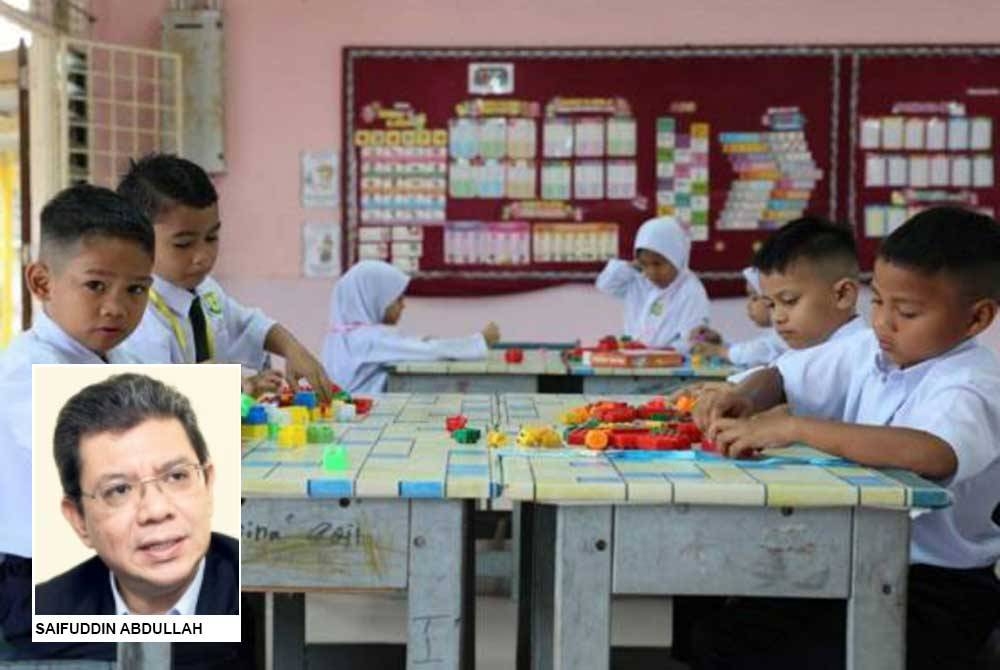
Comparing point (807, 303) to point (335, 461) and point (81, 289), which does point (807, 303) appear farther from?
point (81, 289)

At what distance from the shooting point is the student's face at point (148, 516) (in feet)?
1.83

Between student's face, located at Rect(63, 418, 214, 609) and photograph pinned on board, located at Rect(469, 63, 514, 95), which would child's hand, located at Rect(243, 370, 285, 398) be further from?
photograph pinned on board, located at Rect(469, 63, 514, 95)

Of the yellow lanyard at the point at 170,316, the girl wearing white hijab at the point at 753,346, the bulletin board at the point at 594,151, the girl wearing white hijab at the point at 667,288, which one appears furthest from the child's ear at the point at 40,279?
the bulletin board at the point at 594,151

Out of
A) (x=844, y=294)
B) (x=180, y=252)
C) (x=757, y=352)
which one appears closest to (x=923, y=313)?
(x=844, y=294)

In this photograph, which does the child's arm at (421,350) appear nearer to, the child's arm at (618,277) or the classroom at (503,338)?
the classroom at (503,338)

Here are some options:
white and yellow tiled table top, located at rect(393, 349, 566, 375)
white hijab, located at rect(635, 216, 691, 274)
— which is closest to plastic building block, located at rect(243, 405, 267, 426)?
white and yellow tiled table top, located at rect(393, 349, 566, 375)

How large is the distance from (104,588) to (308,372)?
1.72 metres

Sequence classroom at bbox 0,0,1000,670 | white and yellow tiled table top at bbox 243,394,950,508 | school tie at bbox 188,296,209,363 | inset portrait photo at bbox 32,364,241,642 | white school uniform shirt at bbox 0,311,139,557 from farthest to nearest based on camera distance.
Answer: school tie at bbox 188,296,209,363 < white and yellow tiled table top at bbox 243,394,950,508 < classroom at bbox 0,0,1000,670 < white school uniform shirt at bbox 0,311,139,557 < inset portrait photo at bbox 32,364,241,642

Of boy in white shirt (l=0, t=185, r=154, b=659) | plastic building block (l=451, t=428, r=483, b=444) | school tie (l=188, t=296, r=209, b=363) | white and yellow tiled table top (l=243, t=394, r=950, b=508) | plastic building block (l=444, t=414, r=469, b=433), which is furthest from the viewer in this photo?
school tie (l=188, t=296, r=209, b=363)

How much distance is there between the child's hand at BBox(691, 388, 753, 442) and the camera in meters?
1.76

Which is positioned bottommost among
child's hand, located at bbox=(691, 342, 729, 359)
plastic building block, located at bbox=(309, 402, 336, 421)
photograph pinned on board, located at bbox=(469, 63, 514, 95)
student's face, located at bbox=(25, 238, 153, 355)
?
child's hand, located at bbox=(691, 342, 729, 359)

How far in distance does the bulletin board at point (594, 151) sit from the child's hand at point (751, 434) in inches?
159

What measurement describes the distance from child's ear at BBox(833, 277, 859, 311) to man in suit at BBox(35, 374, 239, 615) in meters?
2.01

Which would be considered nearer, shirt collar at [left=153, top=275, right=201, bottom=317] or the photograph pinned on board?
shirt collar at [left=153, top=275, right=201, bottom=317]
